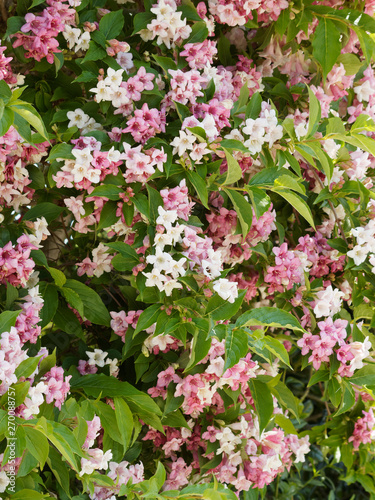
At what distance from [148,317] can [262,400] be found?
0.33 meters

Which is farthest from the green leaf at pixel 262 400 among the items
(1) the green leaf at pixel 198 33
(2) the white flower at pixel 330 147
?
(1) the green leaf at pixel 198 33

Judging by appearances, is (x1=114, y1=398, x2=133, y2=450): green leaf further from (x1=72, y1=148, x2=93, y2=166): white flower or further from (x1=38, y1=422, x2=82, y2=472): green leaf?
(x1=72, y1=148, x2=93, y2=166): white flower

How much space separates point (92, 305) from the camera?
1409 millimetres

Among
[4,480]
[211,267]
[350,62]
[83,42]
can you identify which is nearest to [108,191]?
[211,267]

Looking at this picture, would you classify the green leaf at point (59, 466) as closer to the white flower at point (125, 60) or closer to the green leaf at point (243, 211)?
the green leaf at point (243, 211)

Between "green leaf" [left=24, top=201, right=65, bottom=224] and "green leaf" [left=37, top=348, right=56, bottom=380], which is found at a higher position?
"green leaf" [left=24, top=201, right=65, bottom=224]

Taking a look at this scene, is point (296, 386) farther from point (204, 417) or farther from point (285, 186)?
point (285, 186)

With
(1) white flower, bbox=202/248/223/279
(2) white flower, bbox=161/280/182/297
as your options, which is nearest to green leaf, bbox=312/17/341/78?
(1) white flower, bbox=202/248/223/279

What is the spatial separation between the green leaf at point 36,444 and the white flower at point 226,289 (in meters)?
0.42

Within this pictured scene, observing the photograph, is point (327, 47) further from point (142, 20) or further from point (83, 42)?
point (83, 42)

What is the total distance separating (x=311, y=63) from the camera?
1718mm

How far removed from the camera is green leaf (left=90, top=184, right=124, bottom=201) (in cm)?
126

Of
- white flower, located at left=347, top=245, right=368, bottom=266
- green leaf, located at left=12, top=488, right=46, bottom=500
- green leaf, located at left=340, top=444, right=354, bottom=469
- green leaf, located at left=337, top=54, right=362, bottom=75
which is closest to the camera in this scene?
green leaf, located at left=12, top=488, right=46, bottom=500

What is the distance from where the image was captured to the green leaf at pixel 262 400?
130 centimetres
